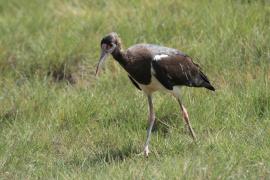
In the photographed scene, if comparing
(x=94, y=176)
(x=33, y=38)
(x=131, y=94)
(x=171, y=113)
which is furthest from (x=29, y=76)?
(x=94, y=176)

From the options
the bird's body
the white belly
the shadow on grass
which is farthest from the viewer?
the white belly

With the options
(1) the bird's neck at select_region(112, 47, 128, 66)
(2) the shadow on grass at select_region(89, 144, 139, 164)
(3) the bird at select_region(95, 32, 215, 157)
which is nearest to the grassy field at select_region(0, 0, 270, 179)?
(2) the shadow on grass at select_region(89, 144, 139, 164)

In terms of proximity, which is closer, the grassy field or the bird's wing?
the grassy field

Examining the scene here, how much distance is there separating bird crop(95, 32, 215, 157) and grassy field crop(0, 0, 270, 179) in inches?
11.3

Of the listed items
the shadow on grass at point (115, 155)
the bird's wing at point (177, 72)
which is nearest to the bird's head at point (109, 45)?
the bird's wing at point (177, 72)

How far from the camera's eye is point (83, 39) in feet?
31.3

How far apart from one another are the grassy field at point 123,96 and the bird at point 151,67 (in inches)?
11.3

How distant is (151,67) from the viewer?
7160 millimetres

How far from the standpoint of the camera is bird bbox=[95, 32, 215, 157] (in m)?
7.09

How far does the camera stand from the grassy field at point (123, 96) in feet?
21.8

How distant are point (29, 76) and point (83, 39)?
0.83 meters

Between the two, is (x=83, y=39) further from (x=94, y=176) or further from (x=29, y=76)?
(x=94, y=176)

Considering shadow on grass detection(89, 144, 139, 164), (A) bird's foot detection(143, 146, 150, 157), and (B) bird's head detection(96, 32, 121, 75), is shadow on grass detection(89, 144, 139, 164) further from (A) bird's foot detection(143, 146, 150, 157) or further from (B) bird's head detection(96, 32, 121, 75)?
(B) bird's head detection(96, 32, 121, 75)

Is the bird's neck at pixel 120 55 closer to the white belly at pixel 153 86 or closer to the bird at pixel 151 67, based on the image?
the bird at pixel 151 67
